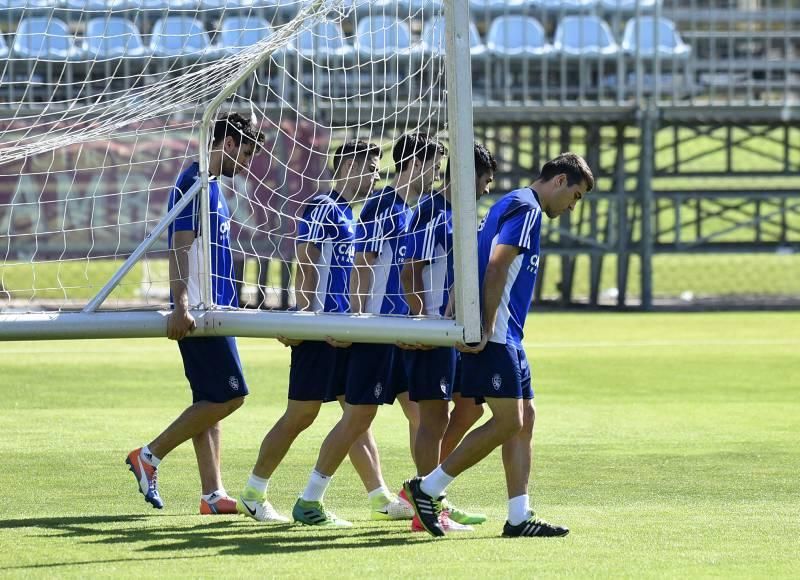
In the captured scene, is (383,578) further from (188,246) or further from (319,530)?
(188,246)

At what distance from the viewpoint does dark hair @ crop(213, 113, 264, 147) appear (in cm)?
818

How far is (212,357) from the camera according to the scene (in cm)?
823

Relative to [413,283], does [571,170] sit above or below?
above

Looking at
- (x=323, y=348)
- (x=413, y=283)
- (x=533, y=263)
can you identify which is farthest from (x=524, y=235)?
(x=323, y=348)

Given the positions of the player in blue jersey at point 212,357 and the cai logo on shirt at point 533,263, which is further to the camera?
the player in blue jersey at point 212,357

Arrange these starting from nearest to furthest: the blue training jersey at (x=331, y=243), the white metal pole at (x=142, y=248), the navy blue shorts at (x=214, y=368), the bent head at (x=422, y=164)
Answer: the white metal pole at (x=142, y=248), the bent head at (x=422, y=164), the blue training jersey at (x=331, y=243), the navy blue shorts at (x=214, y=368)

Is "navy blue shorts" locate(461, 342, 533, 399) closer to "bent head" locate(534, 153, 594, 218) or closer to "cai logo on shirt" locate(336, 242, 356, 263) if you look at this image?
"bent head" locate(534, 153, 594, 218)

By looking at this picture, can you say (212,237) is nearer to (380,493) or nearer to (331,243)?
(331,243)

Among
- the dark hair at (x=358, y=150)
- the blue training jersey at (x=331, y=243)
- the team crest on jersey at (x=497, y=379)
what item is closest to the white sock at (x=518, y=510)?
the team crest on jersey at (x=497, y=379)

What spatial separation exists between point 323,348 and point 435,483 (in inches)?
42.8

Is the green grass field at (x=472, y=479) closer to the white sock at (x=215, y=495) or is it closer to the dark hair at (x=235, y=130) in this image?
the white sock at (x=215, y=495)

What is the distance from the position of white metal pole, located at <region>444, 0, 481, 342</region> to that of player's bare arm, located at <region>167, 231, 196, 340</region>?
1353mm

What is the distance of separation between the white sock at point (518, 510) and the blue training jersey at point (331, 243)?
4.96 feet

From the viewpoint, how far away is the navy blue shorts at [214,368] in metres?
8.22
